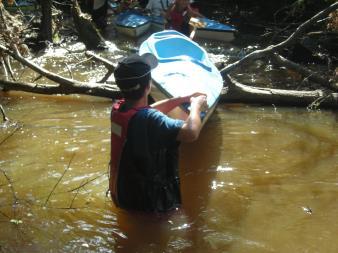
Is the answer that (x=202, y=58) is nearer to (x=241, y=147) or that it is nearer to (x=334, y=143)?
(x=241, y=147)

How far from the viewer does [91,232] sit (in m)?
3.84

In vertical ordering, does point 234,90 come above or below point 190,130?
below

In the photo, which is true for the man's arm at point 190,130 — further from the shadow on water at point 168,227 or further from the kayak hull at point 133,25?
the kayak hull at point 133,25

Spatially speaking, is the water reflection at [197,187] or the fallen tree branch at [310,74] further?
the fallen tree branch at [310,74]

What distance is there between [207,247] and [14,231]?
1502mm

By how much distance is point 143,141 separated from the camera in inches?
127

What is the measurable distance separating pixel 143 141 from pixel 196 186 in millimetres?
1654

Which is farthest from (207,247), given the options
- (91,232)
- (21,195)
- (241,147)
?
(241,147)

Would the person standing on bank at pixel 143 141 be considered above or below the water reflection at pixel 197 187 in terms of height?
above

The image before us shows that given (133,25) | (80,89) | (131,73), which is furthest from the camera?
(133,25)

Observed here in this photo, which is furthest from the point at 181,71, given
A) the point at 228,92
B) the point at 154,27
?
the point at 154,27

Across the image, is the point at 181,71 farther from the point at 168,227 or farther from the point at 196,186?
the point at 168,227

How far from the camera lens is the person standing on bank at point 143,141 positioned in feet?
10.3

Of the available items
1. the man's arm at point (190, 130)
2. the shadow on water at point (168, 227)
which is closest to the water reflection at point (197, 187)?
the shadow on water at point (168, 227)
